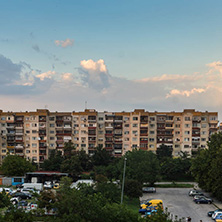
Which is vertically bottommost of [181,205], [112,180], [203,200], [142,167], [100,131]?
[181,205]

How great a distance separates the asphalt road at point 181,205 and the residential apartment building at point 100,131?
1893 cm

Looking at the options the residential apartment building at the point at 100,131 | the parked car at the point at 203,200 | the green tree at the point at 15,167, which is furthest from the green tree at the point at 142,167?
the green tree at the point at 15,167

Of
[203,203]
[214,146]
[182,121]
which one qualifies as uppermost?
[182,121]

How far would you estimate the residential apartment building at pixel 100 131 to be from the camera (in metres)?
59.8

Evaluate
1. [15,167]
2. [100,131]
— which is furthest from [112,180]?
[100,131]

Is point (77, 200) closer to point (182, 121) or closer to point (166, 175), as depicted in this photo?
point (166, 175)

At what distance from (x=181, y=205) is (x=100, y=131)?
3105cm

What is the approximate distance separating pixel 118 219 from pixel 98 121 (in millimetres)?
43836

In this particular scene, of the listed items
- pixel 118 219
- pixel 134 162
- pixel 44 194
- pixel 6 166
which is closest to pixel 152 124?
pixel 134 162

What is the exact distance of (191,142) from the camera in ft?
197

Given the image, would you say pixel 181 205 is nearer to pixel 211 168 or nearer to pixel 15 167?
pixel 211 168

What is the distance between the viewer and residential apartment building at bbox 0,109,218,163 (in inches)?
2356

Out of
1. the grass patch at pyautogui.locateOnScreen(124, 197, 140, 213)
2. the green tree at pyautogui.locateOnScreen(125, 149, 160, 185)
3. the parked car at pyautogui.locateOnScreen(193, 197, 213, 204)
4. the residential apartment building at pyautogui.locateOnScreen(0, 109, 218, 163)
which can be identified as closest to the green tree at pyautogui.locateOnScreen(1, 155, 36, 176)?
the residential apartment building at pyautogui.locateOnScreen(0, 109, 218, 163)

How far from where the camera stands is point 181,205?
33.2 m
